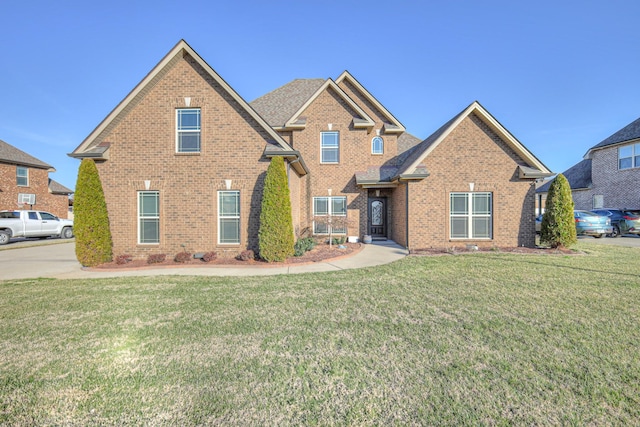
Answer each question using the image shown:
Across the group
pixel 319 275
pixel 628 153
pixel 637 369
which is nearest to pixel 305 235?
pixel 319 275

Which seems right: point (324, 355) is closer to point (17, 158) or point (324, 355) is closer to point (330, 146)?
point (330, 146)

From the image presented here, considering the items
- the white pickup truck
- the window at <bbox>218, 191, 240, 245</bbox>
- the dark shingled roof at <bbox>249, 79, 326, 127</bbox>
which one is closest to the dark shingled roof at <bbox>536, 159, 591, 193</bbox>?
the dark shingled roof at <bbox>249, 79, 326, 127</bbox>

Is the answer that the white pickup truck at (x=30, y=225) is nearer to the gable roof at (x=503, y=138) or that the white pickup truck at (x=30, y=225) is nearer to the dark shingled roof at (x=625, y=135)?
the gable roof at (x=503, y=138)

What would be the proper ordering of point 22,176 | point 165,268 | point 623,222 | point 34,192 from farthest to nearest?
point 34,192, point 22,176, point 623,222, point 165,268

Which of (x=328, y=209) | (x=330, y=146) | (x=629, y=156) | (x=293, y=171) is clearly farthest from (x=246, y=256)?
(x=629, y=156)

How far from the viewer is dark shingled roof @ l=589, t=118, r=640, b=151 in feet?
64.2

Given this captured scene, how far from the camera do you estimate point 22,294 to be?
6066mm

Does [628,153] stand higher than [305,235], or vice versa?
[628,153]

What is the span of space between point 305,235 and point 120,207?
7.63 meters

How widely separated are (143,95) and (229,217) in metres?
5.22

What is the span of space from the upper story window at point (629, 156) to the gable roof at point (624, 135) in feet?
1.87

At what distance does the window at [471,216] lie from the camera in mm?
11375

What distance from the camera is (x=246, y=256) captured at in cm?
924

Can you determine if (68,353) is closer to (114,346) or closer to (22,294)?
(114,346)
